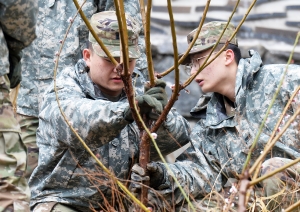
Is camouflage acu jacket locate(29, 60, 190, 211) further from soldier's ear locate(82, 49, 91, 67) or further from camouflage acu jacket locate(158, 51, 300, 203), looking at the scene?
camouflage acu jacket locate(158, 51, 300, 203)

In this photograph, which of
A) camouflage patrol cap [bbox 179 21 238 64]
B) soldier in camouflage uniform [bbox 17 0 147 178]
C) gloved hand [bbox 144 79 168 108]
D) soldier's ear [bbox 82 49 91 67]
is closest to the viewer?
gloved hand [bbox 144 79 168 108]

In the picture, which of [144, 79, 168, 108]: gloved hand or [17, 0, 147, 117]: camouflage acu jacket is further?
[17, 0, 147, 117]: camouflage acu jacket

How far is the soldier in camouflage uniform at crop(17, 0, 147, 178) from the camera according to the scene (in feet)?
13.7

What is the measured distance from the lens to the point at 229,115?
3.67 meters

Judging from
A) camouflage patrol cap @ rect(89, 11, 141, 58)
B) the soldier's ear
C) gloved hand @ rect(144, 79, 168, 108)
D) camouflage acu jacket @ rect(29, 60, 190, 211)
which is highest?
camouflage patrol cap @ rect(89, 11, 141, 58)

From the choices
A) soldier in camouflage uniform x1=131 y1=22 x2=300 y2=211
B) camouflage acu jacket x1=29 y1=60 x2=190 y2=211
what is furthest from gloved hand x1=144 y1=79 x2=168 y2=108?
soldier in camouflage uniform x1=131 y1=22 x2=300 y2=211

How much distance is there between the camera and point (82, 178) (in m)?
3.32

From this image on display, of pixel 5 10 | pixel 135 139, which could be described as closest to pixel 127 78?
pixel 5 10

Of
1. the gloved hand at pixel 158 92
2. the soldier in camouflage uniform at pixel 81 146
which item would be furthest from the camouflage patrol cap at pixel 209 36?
the gloved hand at pixel 158 92

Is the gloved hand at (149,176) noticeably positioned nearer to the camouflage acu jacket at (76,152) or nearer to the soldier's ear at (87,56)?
the camouflage acu jacket at (76,152)

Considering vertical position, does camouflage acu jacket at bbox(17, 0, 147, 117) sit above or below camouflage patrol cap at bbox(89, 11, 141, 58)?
below

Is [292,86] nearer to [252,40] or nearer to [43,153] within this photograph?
[43,153]

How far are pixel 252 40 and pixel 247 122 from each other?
3.66m

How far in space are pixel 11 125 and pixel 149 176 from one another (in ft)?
2.14
